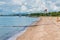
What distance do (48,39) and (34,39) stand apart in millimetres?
643

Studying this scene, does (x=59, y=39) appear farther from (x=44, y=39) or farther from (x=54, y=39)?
(x=44, y=39)

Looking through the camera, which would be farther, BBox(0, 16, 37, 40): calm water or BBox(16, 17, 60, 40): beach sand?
BBox(0, 16, 37, 40): calm water

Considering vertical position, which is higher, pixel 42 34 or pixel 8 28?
pixel 42 34

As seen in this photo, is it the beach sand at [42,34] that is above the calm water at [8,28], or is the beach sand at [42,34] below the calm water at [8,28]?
above

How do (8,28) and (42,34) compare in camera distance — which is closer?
(42,34)

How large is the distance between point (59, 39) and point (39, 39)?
31.3 inches

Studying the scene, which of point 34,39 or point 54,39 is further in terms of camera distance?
point 34,39

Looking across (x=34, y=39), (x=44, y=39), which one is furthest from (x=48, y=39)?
(x=34, y=39)

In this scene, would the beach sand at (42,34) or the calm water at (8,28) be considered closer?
the beach sand at (42,34)

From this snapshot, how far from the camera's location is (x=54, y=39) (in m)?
6.17

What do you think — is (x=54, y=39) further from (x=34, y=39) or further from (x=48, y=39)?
(x=34, y=39)

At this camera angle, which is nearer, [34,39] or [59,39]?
[59,39]

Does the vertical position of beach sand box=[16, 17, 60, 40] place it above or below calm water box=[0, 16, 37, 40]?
above

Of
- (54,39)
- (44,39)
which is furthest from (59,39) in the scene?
(44,39)
